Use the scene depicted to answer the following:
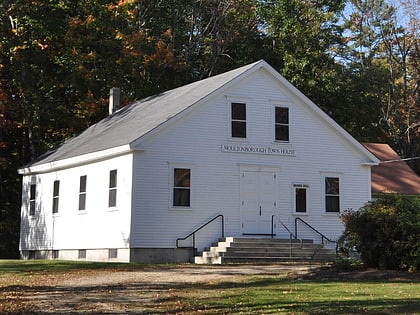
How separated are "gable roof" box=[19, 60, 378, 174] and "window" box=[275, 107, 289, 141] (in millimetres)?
906

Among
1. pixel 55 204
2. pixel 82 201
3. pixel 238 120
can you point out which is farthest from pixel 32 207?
pixel 238 120

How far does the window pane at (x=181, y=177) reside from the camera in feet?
82.9

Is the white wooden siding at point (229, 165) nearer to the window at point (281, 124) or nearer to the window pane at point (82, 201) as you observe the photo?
the window at point (281, 124)

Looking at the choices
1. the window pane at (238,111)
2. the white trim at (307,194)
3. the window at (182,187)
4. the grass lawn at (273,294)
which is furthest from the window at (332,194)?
the grass lawn at (273,294)

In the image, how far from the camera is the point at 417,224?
55.1ft

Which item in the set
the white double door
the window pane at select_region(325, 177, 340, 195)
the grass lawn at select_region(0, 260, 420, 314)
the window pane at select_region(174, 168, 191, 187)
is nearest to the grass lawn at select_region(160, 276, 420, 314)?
the grass lawn at select_region(0, 260, 420, 314)

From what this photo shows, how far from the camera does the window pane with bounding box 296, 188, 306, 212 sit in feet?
89.8

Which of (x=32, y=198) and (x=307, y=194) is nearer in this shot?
(x=307, y=194)

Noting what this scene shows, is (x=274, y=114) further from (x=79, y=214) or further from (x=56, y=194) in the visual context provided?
(x=56, y=194)

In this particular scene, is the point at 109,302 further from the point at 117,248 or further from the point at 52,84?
the point at 52,84

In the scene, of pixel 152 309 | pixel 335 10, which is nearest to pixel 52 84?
pixel 335 10

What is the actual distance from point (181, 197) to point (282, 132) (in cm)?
509

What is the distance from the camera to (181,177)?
2533cm

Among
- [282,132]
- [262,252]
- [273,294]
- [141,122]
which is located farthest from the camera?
[282,132]
